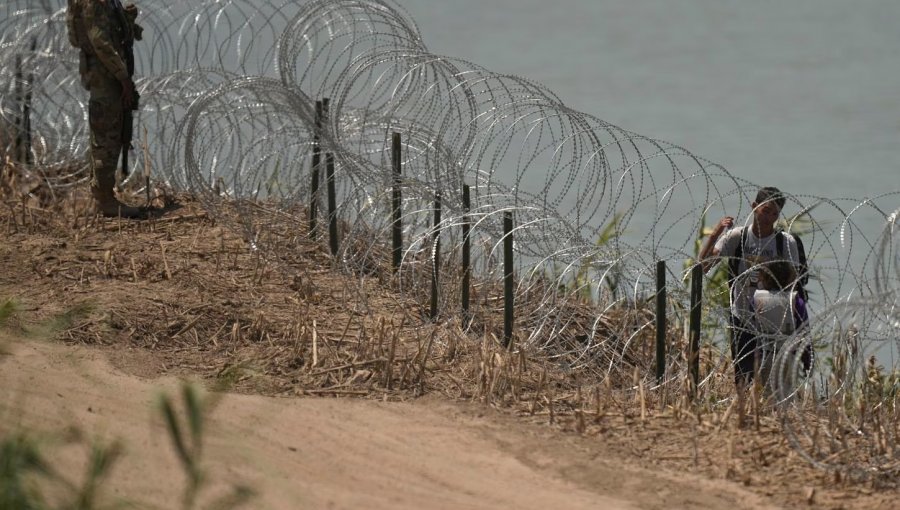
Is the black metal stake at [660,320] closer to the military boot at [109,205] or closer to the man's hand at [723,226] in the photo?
the man's hand at [723,226]

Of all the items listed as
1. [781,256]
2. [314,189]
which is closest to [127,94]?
[314,189]

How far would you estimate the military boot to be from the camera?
10.5m

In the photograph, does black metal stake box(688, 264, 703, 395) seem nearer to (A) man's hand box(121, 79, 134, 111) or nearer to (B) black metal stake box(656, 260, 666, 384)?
(B) black metal stake box(656, 260, 666, 384)

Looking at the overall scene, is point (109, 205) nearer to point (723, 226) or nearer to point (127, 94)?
point (127, 94)

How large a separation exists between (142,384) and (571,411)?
6.44 feet

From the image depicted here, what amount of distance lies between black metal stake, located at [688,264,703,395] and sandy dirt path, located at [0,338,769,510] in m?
1.05

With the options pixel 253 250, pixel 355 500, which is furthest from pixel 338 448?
pixel 253 250

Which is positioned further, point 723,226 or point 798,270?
point 723,226

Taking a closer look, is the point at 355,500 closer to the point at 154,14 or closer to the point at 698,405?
the point at 698,405

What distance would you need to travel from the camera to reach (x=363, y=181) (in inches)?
372

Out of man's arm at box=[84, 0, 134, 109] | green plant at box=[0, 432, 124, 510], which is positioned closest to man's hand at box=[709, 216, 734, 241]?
man's arm at box=[84, 0, 134, 109]

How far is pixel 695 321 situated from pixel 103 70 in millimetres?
4460

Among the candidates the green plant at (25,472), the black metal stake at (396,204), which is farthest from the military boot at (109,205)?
the green plant at (25,472)

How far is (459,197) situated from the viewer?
31.2ft
